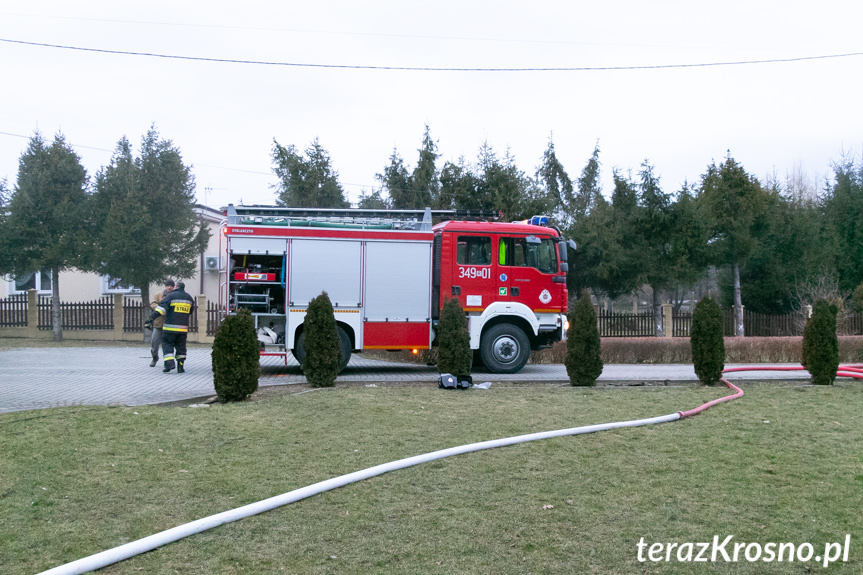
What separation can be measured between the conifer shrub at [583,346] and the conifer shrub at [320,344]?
3.67 meters

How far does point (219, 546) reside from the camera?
4328 millimetres

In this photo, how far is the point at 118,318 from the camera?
25.8m

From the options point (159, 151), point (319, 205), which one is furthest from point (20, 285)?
point (319, 205)

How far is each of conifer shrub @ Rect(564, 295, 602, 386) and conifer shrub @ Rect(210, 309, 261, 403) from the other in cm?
489

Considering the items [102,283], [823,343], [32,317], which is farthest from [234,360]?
[102,283]

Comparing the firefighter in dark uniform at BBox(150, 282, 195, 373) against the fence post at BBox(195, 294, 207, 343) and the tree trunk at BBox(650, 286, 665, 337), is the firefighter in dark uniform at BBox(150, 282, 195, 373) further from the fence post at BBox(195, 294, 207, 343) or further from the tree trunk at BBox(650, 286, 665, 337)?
the tree trunk at BBox(650, 286, 665, 337)

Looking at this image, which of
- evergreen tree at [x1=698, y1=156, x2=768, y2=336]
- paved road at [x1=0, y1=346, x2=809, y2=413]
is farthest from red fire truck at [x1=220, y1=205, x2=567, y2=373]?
evergreen tree at [x1=698, y1=156, x2=768, y2=336]

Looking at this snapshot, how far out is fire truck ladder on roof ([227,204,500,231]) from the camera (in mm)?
13414

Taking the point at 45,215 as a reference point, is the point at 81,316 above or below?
below

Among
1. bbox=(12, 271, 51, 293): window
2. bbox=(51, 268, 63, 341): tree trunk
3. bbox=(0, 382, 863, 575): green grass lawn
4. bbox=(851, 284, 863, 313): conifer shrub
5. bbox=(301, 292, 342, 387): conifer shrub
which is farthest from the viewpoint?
bbox=(12, 271, 51, 293): window

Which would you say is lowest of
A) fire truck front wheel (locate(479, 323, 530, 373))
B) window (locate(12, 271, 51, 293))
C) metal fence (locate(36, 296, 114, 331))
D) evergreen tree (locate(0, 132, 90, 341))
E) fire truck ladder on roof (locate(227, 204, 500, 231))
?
fire truck front wheel (locate(479, 323, 530, 373))

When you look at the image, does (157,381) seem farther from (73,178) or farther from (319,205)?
(73,178)

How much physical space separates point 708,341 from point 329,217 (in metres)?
7.10

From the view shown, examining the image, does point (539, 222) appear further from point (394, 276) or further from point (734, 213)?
point (734, 213)
